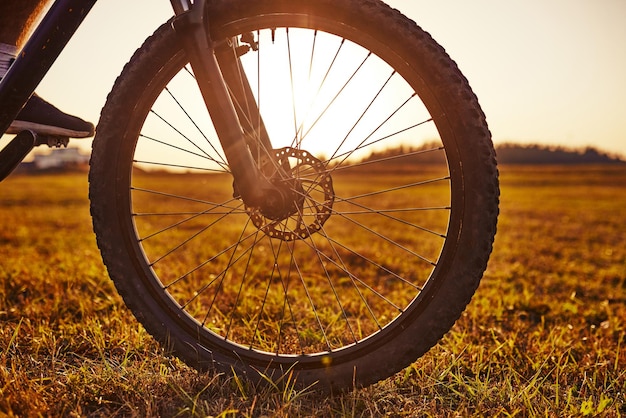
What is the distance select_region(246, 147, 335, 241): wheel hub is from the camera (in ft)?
5.89

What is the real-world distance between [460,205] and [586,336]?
1557 mm

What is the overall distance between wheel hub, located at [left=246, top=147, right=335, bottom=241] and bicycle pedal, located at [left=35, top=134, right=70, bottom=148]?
0.94 metres

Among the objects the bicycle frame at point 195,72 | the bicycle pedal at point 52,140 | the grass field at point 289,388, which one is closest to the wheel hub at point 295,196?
the bicycle frame at point 195,72

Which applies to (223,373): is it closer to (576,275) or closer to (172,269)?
(172,269)

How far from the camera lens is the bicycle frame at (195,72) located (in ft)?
5.62

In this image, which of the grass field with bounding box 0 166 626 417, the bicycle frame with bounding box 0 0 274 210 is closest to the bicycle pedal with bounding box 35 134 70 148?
the bicycle frame with bounding box 0 0 274 210

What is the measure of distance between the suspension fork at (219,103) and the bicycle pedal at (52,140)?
2.64ft

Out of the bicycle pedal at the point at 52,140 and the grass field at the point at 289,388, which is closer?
the grass field at the point at 289,388

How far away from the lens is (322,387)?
1729mm

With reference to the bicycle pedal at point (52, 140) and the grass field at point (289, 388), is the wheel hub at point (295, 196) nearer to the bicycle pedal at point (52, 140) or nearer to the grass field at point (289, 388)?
the grass field at point (289, 388)

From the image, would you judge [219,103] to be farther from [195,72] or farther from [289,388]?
[289,388]

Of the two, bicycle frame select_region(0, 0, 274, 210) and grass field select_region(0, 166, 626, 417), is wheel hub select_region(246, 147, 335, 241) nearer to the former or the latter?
bicycle frame select_region(0, 0, 274, 210)

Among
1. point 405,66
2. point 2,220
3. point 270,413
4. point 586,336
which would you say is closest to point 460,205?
point 405,66

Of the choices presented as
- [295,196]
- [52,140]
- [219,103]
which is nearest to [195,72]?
[219,103]
